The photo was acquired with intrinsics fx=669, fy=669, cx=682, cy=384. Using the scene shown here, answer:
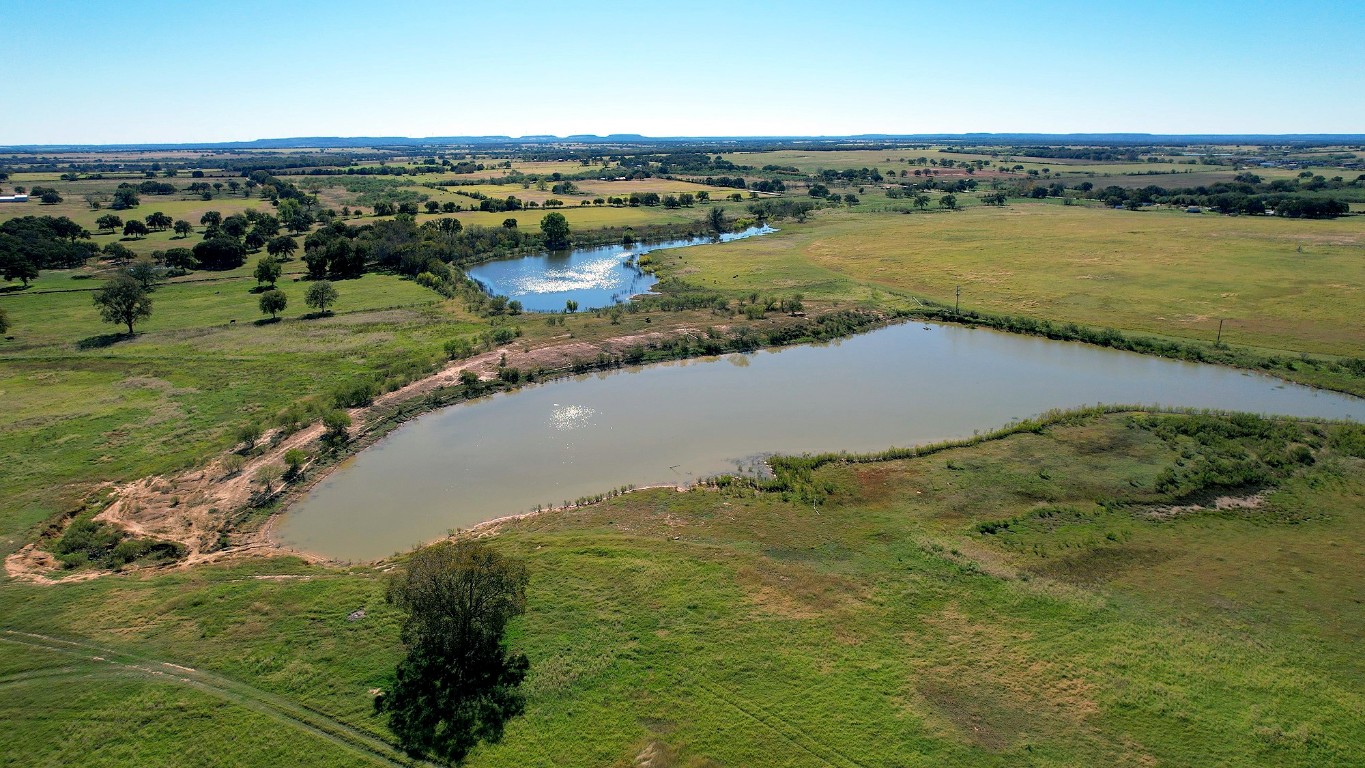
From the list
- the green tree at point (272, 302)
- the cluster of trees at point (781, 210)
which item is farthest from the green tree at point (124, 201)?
the cluster of trees at point (781, 210)

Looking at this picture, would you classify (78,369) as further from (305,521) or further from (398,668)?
(398,668)

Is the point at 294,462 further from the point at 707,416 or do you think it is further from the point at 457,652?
the point at 707,416

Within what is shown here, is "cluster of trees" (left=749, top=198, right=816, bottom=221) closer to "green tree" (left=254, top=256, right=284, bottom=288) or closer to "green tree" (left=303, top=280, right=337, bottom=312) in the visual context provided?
"green tree" (left=254, top=256, right=284, bottom=288)

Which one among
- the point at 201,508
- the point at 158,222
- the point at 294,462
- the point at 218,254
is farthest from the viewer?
the point at 158,222

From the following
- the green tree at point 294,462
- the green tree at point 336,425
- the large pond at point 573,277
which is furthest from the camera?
the large pond at point 573,277

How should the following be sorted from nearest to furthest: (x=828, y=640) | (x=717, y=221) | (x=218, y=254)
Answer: (x=828, y=640) < (x=218, y=254) < (x=717, y=221)

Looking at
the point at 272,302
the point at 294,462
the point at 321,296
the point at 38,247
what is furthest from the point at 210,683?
the point at 38,247

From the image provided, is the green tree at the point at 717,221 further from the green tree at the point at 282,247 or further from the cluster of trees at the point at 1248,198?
the cluster of trees at the point at 1248,198

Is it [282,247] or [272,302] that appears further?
[282,247]
